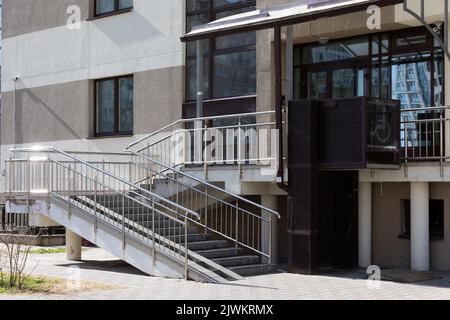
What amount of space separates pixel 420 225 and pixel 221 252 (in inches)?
148

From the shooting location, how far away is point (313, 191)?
13.2 metres

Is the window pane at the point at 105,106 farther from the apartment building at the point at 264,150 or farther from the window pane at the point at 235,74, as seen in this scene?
the window pane at the point at 235,74

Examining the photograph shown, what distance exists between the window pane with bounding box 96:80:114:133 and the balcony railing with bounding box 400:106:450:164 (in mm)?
9319

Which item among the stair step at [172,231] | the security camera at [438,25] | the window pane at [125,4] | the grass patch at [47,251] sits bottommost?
the grass patch at [47,251]

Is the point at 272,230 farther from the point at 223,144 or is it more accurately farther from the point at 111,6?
the point at 111,6

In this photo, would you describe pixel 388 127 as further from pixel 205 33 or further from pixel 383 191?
pixel 205 33

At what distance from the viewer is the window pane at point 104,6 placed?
2095 centimetres

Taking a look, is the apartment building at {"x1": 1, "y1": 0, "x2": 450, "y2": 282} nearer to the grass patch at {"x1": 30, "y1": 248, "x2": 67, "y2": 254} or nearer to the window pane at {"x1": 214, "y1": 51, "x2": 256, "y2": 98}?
the window pane at {"x1": 214, "y1": 51, "x2": 256, "y2": 98}

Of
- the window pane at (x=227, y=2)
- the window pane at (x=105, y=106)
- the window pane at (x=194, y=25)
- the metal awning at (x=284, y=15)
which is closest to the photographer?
the metal awning at (x=284, y=15)

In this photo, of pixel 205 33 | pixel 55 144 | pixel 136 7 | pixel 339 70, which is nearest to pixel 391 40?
pixel 339 70

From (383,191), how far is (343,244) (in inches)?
60.7

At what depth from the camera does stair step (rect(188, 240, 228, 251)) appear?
1371 cm

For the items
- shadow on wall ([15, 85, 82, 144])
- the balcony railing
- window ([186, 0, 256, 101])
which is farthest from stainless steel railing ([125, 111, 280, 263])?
shadow on wall ([15, 85, 82, 144])

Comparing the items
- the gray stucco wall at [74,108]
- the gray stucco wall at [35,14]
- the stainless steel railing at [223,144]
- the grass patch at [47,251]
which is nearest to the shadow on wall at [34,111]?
the gray stucco wall at [74,108]
